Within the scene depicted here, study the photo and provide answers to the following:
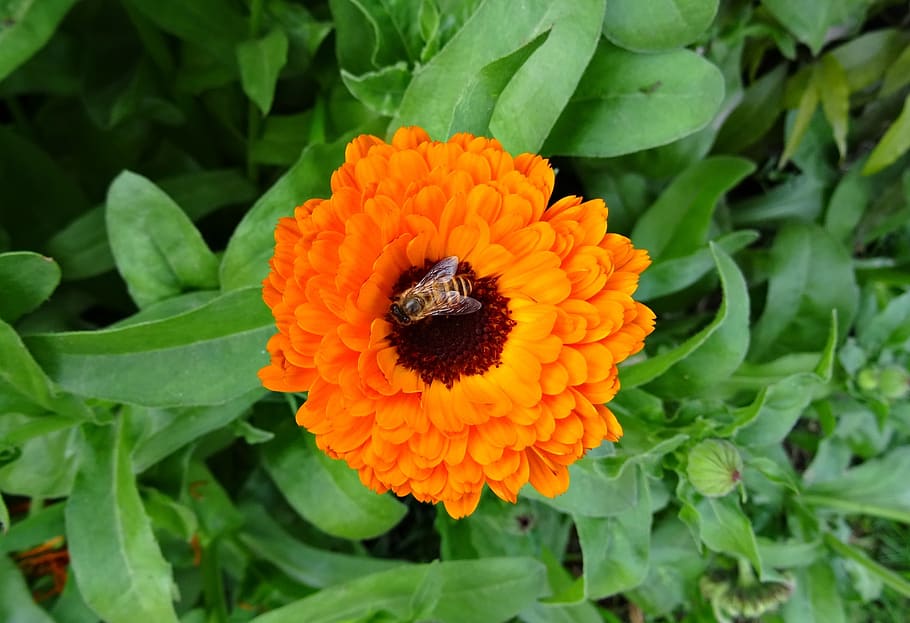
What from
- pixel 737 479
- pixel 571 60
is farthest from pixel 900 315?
pixel 571 60

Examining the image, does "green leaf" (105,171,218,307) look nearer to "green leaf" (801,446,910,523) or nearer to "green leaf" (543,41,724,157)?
"green leaf" (543,41,724,157)

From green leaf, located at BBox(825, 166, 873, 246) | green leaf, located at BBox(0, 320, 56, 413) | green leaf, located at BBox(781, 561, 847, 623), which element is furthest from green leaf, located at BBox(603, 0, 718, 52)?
green leaf, located at BBox(781, 561, 847, 623)

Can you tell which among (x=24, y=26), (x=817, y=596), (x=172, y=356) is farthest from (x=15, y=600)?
(x=817, y=596)

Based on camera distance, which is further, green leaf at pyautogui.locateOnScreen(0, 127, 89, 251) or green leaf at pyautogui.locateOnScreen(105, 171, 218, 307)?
green leaf at pyautogui.locateOnScreen(0, 127, 89, 251)

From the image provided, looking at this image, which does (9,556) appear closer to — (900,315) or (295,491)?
(295,491)

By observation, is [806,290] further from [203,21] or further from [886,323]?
[203,21]

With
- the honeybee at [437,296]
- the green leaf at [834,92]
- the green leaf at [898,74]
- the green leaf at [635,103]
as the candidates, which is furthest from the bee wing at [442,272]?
the green leaf at [898,74]
